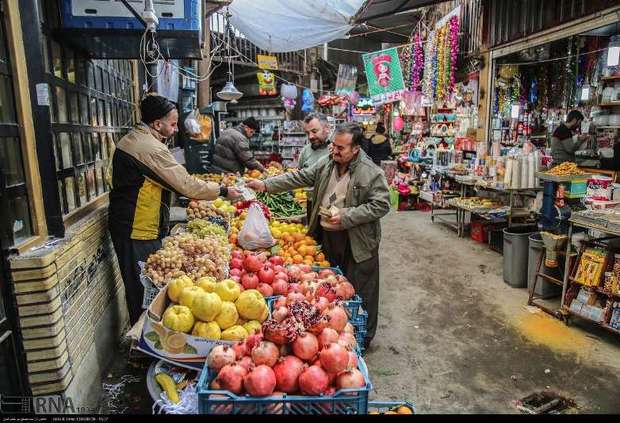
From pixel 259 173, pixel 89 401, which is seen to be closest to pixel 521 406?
pixel 89 401

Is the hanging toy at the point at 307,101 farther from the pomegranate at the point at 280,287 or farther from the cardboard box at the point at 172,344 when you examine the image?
the cardboard box at the point at 172,344

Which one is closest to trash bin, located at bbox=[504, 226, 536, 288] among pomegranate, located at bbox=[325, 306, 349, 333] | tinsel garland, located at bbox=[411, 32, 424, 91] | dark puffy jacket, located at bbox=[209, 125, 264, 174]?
pomegranate, located at bbox=[325, 306, 349, 333]

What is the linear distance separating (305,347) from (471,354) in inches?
101

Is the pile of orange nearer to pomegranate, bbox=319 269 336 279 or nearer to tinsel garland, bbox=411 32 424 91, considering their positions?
pomegranate, bbox=319 269 336 279

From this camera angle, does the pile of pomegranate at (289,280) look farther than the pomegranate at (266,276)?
No

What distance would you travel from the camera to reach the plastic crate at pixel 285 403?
5.72 feet

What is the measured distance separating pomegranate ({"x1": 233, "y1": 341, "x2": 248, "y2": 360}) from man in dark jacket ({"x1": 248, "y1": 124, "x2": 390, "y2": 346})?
1.62 meters

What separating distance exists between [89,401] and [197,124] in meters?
5.47

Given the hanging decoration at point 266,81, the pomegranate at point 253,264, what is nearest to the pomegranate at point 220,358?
the pomegranate at point 253,264

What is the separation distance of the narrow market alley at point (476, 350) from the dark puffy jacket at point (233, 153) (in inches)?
131

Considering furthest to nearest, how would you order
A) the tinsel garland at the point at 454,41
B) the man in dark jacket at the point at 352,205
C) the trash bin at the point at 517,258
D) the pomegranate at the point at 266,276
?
1. the tinsel garland at the point at 454,41
2. the trash bin at the point at 517,258
3. the man in dark jacket at the point at 352,205
4. the pomegranate at the point at 266,276

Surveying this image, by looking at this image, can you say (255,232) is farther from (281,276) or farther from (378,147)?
(378,147)

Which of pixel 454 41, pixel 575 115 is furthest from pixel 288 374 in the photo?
pixel 454 41

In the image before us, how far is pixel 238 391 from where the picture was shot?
1.79 metres
